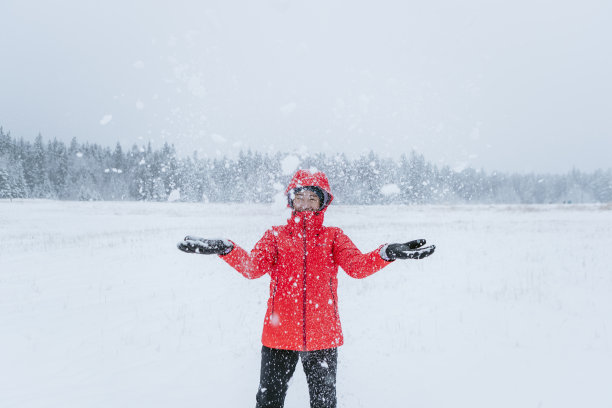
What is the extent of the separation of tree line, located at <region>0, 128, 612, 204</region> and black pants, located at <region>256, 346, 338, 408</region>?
65277mm

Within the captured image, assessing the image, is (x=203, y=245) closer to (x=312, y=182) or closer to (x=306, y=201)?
(x=306, y=201)

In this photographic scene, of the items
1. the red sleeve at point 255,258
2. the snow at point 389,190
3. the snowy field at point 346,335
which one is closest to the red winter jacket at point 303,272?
the red sleeve at point 255,258

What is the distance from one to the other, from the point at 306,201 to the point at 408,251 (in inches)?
29.9

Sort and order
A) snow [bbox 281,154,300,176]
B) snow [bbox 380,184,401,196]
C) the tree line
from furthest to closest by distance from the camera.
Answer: snow [bbox 281,154,300,176] < snow [bbox 380,184,401,196] < the tree line

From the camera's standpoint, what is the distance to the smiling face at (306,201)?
264 cm

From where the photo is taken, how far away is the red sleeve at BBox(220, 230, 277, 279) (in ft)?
8.04

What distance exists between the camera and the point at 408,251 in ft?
7.81

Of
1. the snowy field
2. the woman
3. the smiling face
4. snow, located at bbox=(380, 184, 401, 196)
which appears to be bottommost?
the snowy field

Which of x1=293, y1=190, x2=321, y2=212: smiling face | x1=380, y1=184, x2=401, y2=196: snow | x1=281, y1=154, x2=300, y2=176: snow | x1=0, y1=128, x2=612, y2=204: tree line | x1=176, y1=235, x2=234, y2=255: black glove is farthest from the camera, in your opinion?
x1=281, y1=154, x2=300, y2=176: snow

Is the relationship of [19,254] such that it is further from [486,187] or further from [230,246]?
[486,187]

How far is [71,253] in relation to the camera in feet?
41.4

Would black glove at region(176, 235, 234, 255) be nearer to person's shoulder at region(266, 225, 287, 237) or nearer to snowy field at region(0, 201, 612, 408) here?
person's shoulder at region(266, 225, 287, 237)

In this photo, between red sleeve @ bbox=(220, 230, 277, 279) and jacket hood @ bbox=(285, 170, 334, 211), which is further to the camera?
jacket hood @ bbox=(285, 170, 334, 211)

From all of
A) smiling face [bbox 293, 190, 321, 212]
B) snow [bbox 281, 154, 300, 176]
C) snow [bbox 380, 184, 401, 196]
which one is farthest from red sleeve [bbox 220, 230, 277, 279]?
snow [bbox 281, 154, 300, 176]
